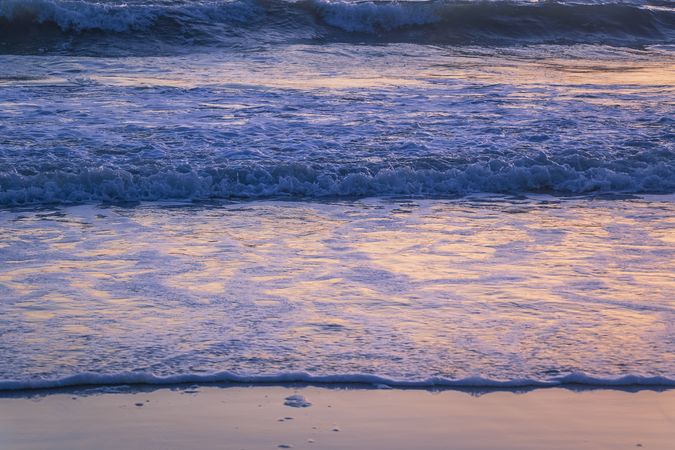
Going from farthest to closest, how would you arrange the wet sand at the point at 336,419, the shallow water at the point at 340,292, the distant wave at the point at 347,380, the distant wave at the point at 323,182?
the distant wave at the point at 323,182
the shallow water at the point at 340,292
the distant wave at the point at 347,380
the wet sand at the point at 336,419

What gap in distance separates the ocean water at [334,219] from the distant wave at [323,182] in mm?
18

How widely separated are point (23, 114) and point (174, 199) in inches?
118

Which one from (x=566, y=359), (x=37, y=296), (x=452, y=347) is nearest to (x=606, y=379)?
(x=566, y=359)

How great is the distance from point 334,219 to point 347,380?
2667 millimetres

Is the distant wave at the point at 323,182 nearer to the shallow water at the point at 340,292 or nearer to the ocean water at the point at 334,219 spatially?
the ocean water at the point at 334,219

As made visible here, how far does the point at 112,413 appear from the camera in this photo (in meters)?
3.25

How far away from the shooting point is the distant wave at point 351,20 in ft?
53.2

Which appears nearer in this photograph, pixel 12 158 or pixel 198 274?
pixel 198 274

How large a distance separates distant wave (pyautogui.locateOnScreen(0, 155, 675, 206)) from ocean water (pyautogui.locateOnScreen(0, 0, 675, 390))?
18 millimetres

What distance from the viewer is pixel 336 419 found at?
3234mm

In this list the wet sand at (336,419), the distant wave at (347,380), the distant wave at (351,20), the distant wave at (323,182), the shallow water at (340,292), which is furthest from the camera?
the distant wave at (351,20)

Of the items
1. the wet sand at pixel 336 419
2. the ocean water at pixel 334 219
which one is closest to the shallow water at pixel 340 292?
the ocean water at pixel 334 219

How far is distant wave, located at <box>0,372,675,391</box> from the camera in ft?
11.4

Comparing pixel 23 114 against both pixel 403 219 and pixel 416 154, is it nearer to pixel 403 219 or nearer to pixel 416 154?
pixel 416 154
